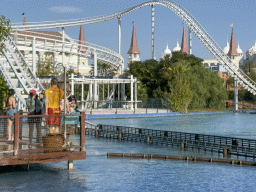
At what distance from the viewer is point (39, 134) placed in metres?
13.0

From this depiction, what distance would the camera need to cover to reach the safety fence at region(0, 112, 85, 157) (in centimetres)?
1239

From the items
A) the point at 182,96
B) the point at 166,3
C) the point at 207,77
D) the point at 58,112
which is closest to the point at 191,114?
the point at 182,96

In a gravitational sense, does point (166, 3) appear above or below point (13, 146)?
above

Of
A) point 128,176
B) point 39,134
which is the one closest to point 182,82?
point 128,176

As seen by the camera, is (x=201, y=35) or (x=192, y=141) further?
(x=201, y=35)

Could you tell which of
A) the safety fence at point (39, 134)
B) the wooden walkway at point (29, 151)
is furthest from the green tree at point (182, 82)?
the wooden walkway at point (29, 151)

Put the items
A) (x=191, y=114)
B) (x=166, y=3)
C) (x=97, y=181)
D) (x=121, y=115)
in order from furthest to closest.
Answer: (x=166, y=3), (x=191, y=114), (x=121, y=115), (x=97, y=181)

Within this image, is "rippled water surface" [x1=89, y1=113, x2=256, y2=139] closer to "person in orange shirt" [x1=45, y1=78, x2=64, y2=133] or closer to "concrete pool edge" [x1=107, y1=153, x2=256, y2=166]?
"concrete pool edge" [x1=107, y1=153, x2=256, y2=166]

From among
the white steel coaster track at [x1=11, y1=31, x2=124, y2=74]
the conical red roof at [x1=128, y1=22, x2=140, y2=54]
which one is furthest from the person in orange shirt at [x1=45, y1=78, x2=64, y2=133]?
the conical red roof at [x1=128, y1=22, x2=140, y2=54]

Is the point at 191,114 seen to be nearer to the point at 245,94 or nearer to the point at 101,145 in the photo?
the point at 245,94

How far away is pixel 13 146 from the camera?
1238 centimetres

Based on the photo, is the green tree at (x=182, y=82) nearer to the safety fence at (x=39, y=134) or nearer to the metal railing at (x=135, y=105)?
the metal railing at (x=135, y=105)

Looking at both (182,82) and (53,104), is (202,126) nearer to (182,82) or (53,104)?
(182,82)

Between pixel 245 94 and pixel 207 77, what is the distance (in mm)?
17166
